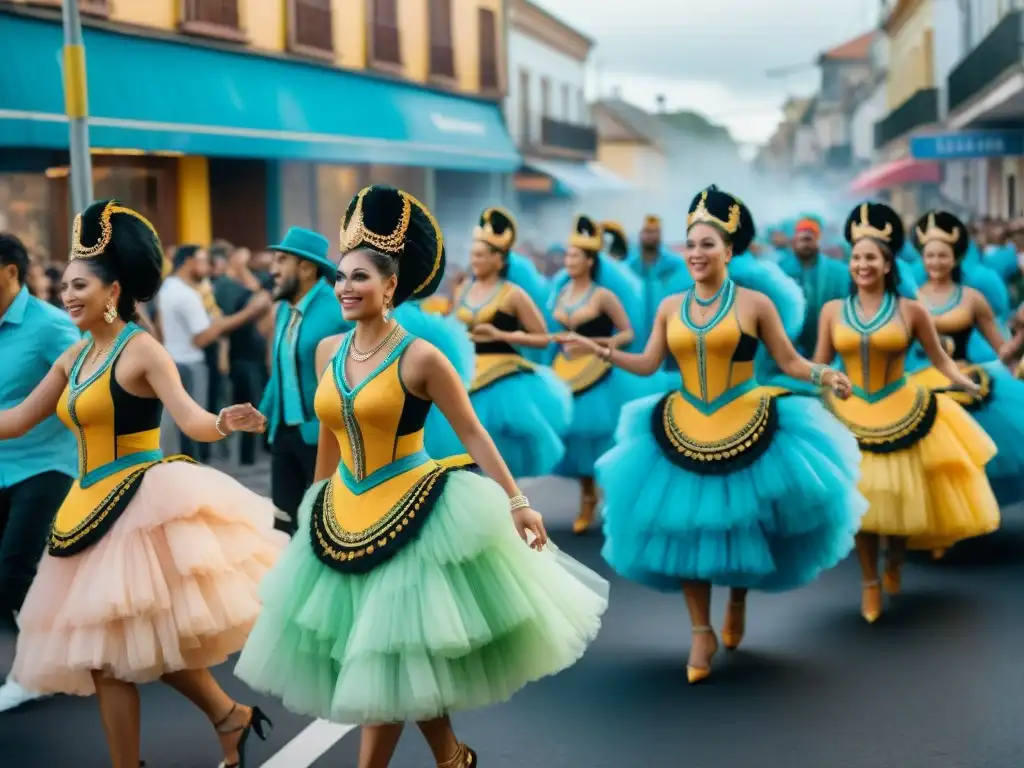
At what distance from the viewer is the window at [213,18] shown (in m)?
24.8

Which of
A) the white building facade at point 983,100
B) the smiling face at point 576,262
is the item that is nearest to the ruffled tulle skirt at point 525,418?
the smiling face at point 576,262

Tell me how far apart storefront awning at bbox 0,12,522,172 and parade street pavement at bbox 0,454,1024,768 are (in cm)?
1262

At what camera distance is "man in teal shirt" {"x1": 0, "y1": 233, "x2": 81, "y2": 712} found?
7316 millimetres

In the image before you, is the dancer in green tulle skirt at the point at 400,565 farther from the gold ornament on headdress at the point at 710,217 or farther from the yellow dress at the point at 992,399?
the yellow dress at the point at 992,399

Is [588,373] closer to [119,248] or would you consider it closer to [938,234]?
[938,234]

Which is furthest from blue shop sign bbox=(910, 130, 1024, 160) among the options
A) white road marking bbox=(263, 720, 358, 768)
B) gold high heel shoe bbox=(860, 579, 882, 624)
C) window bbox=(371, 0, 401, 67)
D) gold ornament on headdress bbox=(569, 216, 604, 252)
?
white road marking bbox=(263, 720, 358, 768)

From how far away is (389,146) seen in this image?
100ft

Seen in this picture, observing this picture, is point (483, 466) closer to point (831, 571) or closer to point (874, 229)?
point (874, 229)

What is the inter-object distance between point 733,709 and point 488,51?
3503 cm

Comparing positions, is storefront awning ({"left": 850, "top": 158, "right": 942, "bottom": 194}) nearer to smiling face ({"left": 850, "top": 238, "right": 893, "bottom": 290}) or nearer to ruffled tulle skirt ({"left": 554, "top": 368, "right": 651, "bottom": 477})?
ruffled tulle skirt ({"left": 554, "top": 368, "right": 651, "bottom": 477})

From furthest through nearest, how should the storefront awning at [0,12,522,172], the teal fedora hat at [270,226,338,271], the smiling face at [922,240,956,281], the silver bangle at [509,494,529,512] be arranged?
the storefront awning at [0,12,522,172] < the smiling face at [922,240,956,281] < the teal fedora hat at [270,226,338,271] < the silver bangle at [509,494,529,512]

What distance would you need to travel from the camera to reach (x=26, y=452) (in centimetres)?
744

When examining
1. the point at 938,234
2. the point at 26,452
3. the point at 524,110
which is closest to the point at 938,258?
the point at 938,234

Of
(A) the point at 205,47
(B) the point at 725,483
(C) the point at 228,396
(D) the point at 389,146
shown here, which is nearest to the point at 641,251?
(C) the point at 228,396
